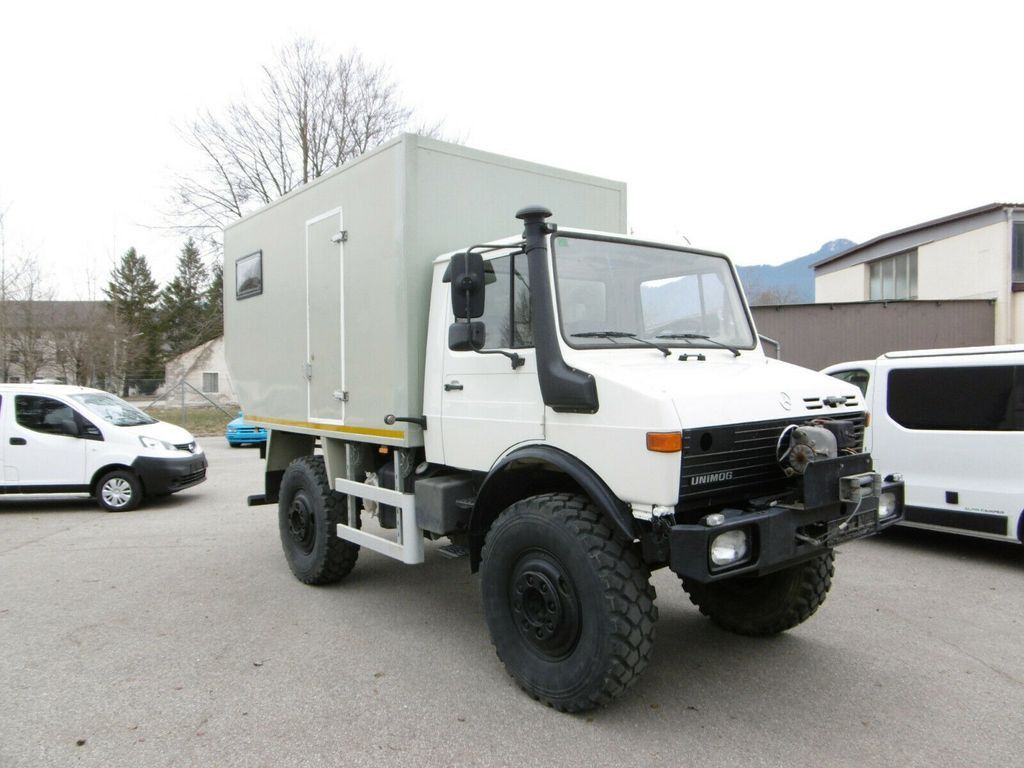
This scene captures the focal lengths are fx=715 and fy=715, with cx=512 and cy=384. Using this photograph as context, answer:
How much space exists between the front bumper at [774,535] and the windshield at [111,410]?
9339 millimetres

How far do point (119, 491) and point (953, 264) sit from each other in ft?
83.3

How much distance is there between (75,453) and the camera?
9742 mm

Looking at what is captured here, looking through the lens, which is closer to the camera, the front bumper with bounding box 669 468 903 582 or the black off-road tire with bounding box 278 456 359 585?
the front bumper with bounding box 669 468 903 582

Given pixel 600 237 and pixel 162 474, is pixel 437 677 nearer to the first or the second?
pixel 600 237

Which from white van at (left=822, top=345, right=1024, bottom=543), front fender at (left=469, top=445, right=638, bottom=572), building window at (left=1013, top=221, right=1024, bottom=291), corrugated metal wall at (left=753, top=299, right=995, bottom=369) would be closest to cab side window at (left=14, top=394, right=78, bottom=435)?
front fender at (left=469, top=445, right=638, bottom=572)

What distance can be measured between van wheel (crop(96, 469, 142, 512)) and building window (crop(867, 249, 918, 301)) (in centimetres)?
2448

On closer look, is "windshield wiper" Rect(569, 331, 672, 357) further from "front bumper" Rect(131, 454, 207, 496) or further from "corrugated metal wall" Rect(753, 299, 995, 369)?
"corrugated metal wall" Rect(753, 299, 995, 369)

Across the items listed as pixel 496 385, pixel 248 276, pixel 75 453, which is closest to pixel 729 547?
pixel 496 385

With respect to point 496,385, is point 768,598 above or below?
below

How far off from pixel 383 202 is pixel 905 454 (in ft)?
18.3

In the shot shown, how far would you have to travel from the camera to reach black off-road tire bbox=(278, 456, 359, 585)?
18.9 ft

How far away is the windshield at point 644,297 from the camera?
13.0 ft

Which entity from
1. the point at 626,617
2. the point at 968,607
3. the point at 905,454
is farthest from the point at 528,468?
the point at 905,454

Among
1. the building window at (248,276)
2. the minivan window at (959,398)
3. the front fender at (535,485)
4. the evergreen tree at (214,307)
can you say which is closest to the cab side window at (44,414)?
the building window at (248,276)
